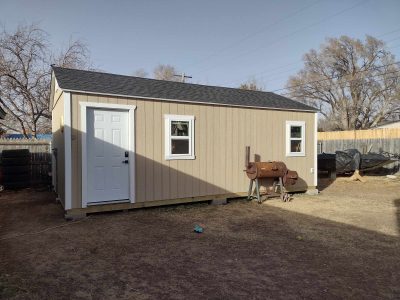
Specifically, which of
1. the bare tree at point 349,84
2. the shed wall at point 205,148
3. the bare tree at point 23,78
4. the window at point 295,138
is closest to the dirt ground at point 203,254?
the shed wall at point 205,148

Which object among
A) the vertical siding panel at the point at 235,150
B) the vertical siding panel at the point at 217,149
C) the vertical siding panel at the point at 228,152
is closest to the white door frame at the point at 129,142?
the vertical siding panel at the point at 217,149

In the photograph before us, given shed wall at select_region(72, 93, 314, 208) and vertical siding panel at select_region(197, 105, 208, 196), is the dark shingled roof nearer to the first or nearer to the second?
shed wall at select_region(72, 93, 314, 208)

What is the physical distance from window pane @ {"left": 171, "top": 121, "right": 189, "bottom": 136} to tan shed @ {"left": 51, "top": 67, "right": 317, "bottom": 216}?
0.03 metres

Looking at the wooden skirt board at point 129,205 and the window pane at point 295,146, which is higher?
the window pane at point 295,146

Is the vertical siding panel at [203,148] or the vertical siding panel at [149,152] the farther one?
the vertical siding panel at [203,148]

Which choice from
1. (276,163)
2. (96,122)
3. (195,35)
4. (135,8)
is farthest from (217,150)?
(195,35)

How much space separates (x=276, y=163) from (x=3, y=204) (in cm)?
750

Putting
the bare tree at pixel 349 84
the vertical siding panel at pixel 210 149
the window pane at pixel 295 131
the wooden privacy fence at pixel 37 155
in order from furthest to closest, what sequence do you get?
the bare tree at pixel 349 84 < the wooden privacy fence at pixel 37 155 < the window pane at pixel 295 131 < the vertical siding panel at pixel 210 149

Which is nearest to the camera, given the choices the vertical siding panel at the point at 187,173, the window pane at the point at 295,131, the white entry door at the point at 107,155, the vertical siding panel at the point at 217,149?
the white entry door at the point at 107,155

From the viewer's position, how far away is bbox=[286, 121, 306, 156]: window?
385 inches

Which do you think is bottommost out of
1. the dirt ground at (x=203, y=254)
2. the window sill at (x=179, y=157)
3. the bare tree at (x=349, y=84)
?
the dirt ground at (x=203, y=254)

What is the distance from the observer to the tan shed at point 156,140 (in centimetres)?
668

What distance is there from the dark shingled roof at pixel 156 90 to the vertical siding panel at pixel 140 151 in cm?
43

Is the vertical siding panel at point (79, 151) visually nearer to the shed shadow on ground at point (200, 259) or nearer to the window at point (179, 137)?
the shed shadow on ground at point (200, 259)
